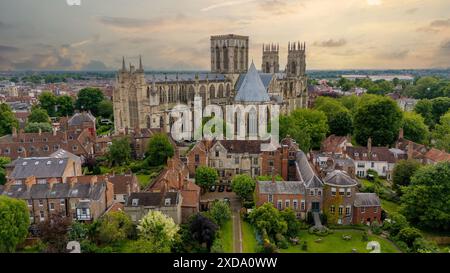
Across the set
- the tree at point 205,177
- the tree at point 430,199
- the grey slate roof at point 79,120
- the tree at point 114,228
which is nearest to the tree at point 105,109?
the grey slate roof at point 79,120

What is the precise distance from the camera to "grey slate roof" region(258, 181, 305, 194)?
898 inches

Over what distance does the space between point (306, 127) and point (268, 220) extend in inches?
780

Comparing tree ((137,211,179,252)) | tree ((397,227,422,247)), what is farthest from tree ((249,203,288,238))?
tree ((397,227,422,247))

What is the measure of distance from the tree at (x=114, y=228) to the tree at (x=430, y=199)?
1668 centimetres

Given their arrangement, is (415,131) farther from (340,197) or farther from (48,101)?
(48,101)

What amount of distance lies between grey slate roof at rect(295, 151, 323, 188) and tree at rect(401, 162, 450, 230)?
17.7ft

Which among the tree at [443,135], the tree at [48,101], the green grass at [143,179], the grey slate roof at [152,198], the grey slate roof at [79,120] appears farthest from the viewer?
the tree at [48,101]

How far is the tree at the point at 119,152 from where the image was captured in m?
34.1

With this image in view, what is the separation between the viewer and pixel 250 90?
139 feet

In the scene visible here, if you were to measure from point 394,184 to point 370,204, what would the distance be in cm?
736

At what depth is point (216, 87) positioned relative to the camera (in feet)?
177

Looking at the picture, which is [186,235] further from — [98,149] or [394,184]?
[98,149]

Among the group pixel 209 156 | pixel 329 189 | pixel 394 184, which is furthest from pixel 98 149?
pixel 394 184

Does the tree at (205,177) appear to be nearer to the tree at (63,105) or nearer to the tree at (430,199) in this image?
the tree at (430,199)
